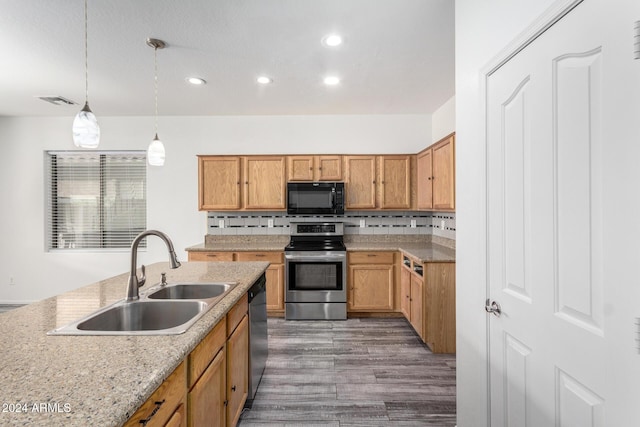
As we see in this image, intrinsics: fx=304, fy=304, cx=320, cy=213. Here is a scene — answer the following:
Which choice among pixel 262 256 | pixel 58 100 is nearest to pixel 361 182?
pixel 262 256

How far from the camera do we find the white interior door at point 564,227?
2.68 ft

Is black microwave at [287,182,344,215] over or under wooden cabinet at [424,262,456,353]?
over

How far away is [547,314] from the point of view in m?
1.08

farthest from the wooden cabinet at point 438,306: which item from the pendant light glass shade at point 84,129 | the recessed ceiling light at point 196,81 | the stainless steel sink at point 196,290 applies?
the recessed ceiling light at point 196,81

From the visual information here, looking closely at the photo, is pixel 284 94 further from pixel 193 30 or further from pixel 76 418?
pixel 76 418

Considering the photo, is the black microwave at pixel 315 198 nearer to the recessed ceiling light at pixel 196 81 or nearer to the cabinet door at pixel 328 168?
the cabinet door at pixel 328 168

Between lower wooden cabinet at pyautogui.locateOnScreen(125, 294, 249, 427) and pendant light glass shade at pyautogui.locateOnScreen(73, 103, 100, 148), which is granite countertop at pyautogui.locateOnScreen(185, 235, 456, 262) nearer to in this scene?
lower wooden cabinet at pyautogui.locateOnScreen(125, 294, 249, 427)

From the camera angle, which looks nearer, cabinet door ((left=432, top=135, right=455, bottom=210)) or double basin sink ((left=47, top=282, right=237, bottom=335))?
double basin sink ((left=47, top=282, right=237, bottom=335))

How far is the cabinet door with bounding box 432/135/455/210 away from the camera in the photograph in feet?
9.50

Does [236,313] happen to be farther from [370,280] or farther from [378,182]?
[378,182]

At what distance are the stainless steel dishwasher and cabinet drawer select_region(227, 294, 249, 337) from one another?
4.2 inches

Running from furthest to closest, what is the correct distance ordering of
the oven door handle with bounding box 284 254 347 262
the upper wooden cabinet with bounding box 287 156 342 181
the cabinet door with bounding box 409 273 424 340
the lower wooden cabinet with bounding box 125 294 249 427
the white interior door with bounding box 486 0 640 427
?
the upper wooden cabinet with bounding box 287 156 342 181 → the oven door handle with bounding box 284 254 347 262 → the cabinet door with bounding box 409 273 424 340 → the lower wooden cabinet with bounding box 125 294 249 427 → the white interior door with bounding box 486 0 640 427

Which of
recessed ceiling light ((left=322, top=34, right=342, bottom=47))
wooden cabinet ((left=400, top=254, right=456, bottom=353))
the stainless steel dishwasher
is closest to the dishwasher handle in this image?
the stainless steel dishwasher

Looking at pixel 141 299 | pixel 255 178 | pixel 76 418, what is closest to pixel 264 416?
pixel 141 299
